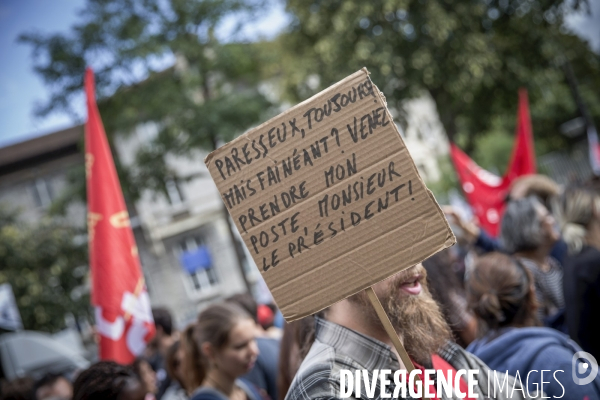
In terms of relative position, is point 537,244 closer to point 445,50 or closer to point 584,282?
point 584,282

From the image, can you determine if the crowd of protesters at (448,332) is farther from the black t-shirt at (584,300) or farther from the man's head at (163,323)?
the man's head at (163,323)

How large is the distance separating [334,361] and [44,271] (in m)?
20.4

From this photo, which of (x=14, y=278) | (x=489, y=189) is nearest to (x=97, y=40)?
(x=14, y=278)

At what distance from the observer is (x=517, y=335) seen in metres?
2.98

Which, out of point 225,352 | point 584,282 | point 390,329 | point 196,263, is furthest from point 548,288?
point 196,263

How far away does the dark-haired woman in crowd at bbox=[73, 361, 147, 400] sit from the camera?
10.9 feet

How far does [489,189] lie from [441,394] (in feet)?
25.4

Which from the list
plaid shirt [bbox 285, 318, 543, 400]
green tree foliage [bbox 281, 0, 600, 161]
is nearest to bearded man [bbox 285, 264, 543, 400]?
plaid shirt [bbox 285, 318, 543, 400]

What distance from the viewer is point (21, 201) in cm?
3092

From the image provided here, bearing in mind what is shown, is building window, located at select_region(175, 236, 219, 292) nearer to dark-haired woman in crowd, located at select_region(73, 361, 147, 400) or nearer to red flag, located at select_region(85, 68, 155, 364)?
red flag, located at select_region(85, 68, 155, 364)

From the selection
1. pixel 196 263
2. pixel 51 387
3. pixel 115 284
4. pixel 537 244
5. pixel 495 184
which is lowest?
pixel 537 244

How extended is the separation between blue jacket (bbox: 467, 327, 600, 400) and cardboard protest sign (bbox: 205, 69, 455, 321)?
106 centimetres

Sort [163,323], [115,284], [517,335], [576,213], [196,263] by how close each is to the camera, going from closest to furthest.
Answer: [517,335]
[576,213]
[115,284]
[163,323]
[196,263]

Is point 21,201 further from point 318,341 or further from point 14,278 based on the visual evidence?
point 318,341
